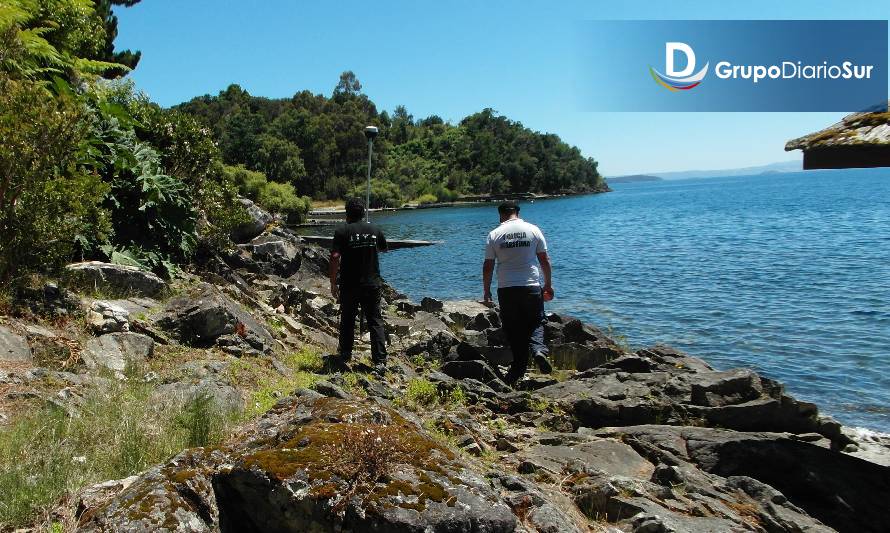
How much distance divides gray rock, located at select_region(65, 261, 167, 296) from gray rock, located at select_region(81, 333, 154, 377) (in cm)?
226

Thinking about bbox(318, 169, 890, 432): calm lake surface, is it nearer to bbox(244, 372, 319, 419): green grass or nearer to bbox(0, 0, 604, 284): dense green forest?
bbox(244, 372, 319, 419): green grass

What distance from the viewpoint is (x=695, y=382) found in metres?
9.12

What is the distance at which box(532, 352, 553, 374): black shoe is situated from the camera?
10055 millimetres

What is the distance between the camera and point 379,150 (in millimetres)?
140250

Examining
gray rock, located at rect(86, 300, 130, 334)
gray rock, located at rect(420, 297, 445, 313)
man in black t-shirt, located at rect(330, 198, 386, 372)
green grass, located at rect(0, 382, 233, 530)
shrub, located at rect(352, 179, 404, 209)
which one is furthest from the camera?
shrub, located at rect(352, 179, 404, 209)

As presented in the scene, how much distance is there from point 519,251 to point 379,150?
134135mm

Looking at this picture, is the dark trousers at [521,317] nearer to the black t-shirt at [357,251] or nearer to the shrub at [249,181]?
the black t-shirt at [357,251]

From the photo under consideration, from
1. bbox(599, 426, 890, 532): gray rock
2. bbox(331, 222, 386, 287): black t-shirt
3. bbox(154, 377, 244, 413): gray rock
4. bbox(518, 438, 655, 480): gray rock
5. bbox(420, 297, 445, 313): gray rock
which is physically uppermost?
bbox(331, 222, 386, 287): black t-shirt

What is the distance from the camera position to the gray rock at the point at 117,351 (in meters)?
7.07

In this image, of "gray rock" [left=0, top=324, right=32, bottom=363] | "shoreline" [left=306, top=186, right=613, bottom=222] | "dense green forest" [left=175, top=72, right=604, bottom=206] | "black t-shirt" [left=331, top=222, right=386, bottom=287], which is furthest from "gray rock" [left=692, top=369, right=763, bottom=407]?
"dense green forest" [left=175, top=72, right=604, bottom=206]

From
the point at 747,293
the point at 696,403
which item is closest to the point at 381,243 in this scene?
the point at 696,403

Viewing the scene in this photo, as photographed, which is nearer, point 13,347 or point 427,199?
point 13,347

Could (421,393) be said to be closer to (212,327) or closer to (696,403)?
(212,327)

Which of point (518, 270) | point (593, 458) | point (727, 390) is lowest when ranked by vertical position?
point (727, 390)
